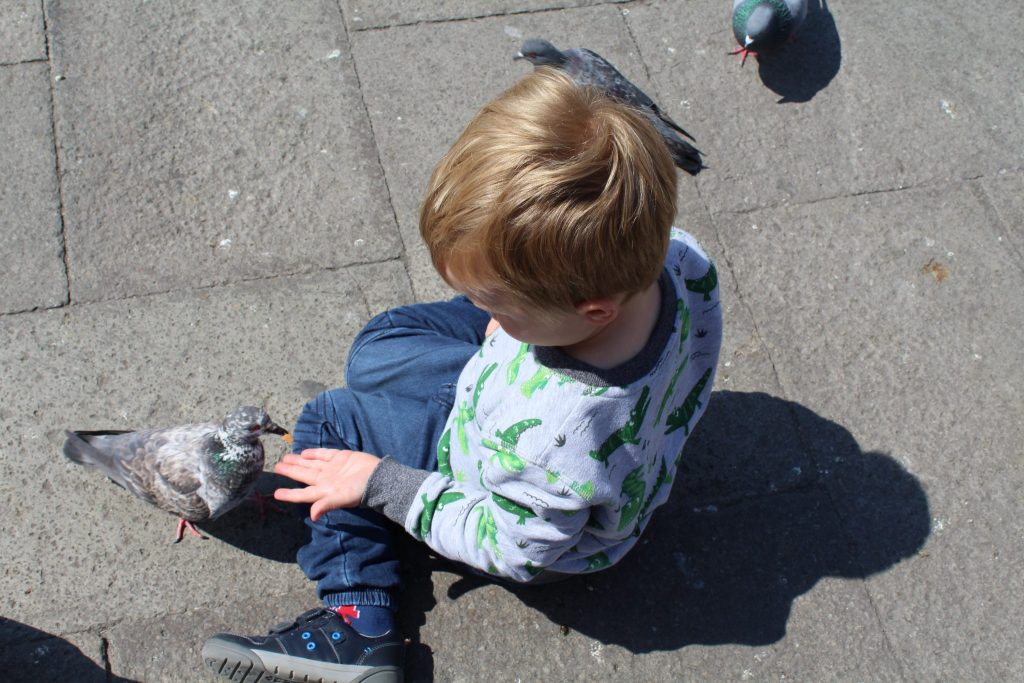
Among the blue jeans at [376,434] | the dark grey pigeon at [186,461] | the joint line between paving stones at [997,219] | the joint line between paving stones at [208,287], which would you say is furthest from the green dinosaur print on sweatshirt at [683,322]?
the joint line between paving stones at [997,219]

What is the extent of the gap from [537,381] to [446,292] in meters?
1.50

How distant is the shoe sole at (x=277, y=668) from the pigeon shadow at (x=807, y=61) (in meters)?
2.82

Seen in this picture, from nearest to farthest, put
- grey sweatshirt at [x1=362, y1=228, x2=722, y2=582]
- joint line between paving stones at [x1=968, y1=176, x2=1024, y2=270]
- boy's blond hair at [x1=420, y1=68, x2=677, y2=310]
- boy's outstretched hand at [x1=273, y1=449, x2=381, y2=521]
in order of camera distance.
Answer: boy's blond hair at [x1=420, y1=68, x2=677, y2=310]
grey sweatshirt at [x1=362, y1=228, x2=722, y2=582]
boy's outstretched hand at [x1=273, y1=449, x2=381, y2=521]
joint line between paving stones at [x1=968, y1=176, x2=1024, y2=270]

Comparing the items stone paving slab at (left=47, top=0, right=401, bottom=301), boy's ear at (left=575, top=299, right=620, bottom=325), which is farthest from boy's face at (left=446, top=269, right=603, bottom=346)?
stone paving slab at (left=47, top=0, right=401, bottom=301)

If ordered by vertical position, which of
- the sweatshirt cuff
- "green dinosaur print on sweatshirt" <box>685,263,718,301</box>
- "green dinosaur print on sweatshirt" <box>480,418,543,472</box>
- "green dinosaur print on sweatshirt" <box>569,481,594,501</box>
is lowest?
the sweatshirt cuff

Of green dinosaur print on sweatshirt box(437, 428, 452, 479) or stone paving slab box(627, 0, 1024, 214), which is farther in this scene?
stone paving slab box(627, 0, 1024, 214)

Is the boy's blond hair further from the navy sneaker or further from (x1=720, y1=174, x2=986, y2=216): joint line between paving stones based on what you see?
(x1=720, y1=174, x2=986, y2=216): joint line between paving stones

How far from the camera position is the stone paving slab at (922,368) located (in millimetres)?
2559

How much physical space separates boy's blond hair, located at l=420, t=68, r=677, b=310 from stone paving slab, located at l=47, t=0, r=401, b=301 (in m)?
1.74

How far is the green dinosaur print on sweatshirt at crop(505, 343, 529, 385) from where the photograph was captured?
175cm

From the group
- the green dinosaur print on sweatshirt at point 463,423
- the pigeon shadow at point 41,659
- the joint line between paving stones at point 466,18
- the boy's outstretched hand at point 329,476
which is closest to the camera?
the green dinosaur print on sweatshirt at point 463,423

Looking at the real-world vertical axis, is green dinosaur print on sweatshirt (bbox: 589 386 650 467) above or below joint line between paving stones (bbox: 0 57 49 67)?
above

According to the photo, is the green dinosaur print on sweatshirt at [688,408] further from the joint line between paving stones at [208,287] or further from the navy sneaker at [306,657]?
the joint line between paving stones at [208,287]

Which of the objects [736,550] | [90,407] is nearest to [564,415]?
[736,550]
